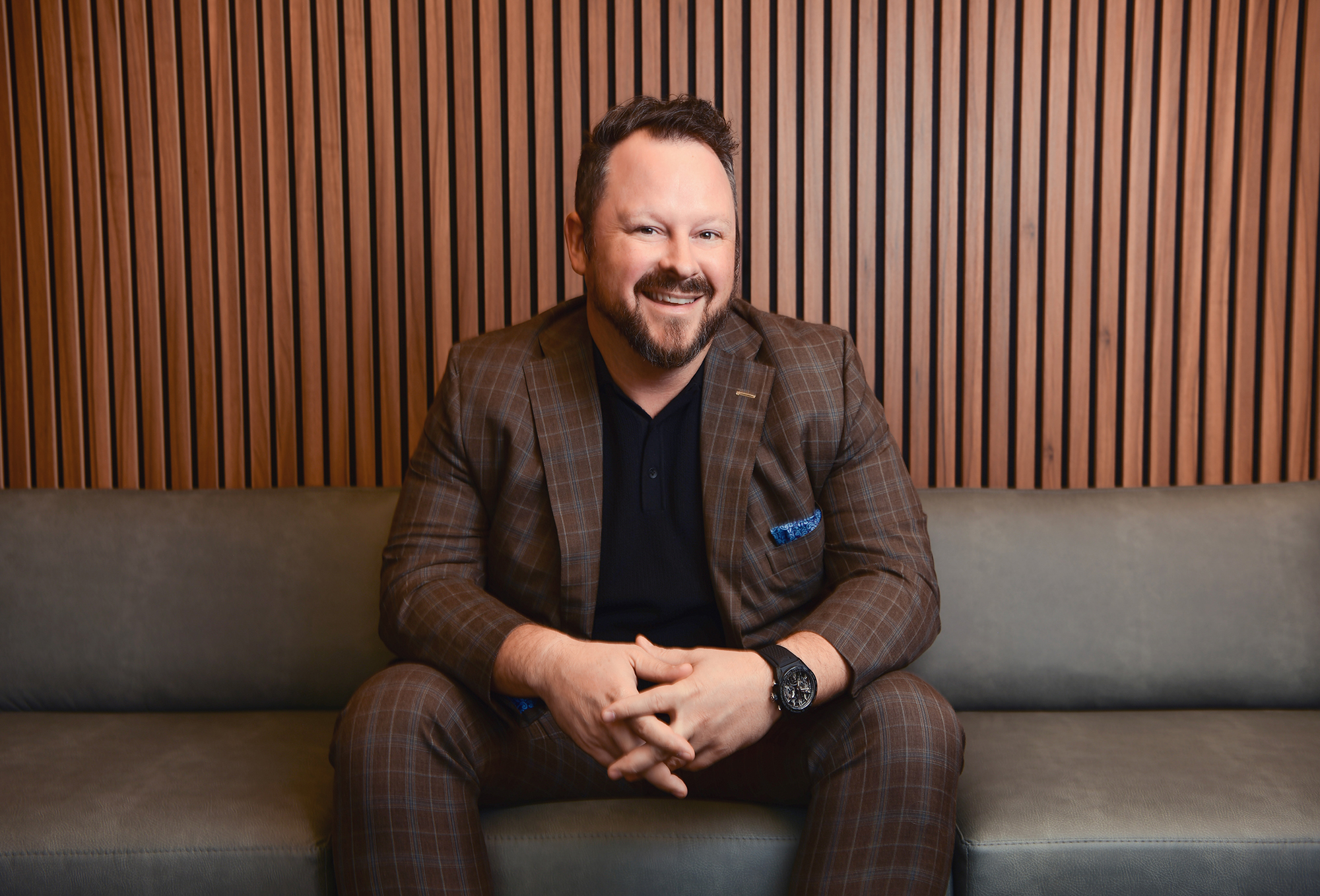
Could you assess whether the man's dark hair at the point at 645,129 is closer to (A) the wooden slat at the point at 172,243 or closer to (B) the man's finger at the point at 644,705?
(B) the man's finger at the point at 644,705

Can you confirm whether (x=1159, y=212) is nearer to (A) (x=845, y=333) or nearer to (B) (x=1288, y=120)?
(B) (x=1288, y=120)

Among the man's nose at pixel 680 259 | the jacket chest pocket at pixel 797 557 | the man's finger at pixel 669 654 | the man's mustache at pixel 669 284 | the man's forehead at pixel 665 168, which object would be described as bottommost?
the man's finger at pixel 669 654

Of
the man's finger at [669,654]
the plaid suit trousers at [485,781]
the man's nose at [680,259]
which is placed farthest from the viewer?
the man's nose at [680,259]

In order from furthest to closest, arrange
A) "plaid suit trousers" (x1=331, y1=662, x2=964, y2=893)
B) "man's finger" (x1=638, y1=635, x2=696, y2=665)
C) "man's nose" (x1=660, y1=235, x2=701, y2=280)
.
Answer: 1. "man's nose" (x1=660, y1=235, x2=701, y2=280)
2. "man's finger" (x1=638, y1=635, x2=696, y2=665)
3. "plaid suit trousers" (x1=331, y1=662, x2=964, y2=893)

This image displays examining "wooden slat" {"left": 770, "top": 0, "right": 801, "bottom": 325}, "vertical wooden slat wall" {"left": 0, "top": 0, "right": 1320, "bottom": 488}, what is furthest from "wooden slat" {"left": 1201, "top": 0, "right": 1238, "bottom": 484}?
"wooden slat" {"left": 770, "top": 0, "right": 801, "bottom": 325}

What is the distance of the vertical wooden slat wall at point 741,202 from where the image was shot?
2.33m

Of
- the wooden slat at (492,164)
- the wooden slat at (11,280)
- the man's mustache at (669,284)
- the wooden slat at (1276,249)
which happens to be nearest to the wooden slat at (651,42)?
the wooden slat at (492,164)

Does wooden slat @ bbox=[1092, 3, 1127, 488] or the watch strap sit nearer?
the watch strap

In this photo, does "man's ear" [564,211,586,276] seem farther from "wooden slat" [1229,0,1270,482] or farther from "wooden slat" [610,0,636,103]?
"wooden slat" [1229,0,1270,482]

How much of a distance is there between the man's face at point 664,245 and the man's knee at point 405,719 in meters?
0.70

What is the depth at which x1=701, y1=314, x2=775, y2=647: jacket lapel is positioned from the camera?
5.27 feet

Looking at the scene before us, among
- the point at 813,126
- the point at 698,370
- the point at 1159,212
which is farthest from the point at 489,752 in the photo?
the point at 1159,212

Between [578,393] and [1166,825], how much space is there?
1246 mm

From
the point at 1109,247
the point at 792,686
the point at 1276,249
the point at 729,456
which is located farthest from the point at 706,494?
the point at 1276,249
